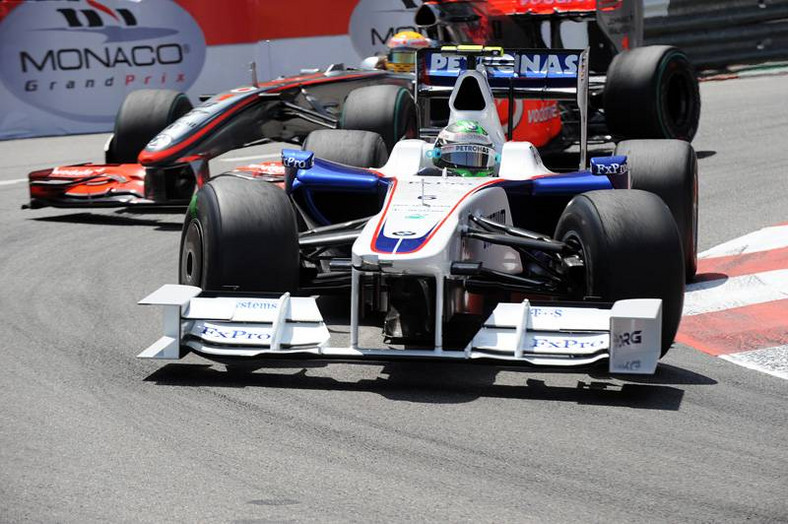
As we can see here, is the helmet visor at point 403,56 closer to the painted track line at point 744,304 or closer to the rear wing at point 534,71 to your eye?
the rear wing at point 534,71

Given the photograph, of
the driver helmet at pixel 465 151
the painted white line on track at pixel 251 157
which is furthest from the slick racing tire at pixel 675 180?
the painted white line on track at pixel 251 157

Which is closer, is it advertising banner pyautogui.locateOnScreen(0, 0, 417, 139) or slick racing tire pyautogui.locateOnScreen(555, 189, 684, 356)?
slick racing tire pyautogui.locateOnScreen(555, 189, 684, 356)

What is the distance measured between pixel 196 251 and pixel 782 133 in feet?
30.8

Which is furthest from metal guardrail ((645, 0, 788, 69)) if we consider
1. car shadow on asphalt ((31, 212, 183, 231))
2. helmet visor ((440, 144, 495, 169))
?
helmet visor ((440, 144, 495, 169))

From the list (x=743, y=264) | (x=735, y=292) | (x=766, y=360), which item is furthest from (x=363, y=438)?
(x=743, y=264)

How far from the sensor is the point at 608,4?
1370 centimetres

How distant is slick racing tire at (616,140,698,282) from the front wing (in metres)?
2.34

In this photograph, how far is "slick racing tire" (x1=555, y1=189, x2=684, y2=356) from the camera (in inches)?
251

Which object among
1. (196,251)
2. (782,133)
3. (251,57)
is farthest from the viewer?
(251,57)

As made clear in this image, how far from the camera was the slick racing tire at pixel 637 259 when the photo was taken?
20.9 feet

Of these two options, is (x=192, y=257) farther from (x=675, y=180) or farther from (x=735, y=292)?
(x=735, y=292)

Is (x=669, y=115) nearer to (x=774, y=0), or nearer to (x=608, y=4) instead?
(x=608, y=4)

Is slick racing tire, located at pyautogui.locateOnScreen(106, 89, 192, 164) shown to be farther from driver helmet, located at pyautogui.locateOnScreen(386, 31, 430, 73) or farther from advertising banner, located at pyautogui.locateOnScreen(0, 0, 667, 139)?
advertising banner, located at pyautogui.locateOnScreen(0, 0, 667, 139)

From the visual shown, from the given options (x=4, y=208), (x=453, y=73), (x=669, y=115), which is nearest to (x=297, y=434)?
(x=453, y=73)
